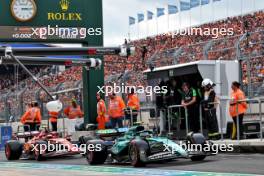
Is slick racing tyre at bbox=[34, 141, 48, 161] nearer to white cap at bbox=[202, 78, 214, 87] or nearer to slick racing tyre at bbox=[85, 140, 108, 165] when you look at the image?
slick racing tyre at bbox=[85, 140, 108, 165]

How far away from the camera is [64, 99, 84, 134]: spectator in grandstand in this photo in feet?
70.3

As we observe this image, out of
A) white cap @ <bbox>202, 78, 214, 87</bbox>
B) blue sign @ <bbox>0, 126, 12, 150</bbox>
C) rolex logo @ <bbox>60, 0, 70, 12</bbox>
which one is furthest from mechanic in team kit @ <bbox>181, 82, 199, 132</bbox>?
blue sign @ <bbox>0, 126, 12, 150</bbox>

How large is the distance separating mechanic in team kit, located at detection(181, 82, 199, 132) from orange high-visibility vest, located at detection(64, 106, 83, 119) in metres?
6.47

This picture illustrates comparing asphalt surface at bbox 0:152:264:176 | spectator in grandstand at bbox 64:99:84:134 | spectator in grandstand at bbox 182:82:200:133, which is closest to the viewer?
asphalt surface at bbox 0:152:264:176

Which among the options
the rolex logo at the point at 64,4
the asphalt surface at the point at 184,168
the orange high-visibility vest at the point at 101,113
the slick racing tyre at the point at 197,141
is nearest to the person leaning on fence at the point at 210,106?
the asphalt surface at the point at 184,168

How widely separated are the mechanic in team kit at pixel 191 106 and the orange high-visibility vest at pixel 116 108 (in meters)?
3.47

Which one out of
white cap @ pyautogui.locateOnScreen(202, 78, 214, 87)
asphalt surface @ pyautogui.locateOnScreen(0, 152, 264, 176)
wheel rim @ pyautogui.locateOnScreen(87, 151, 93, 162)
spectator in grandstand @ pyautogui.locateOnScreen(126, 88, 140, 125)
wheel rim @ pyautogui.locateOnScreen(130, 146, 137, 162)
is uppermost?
white cap @ pyautogui.locateOnScreen(202, 78, 214, 87)

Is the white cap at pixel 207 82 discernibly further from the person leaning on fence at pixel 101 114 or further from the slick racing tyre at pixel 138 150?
the person leaning on fence at pixel 101 114

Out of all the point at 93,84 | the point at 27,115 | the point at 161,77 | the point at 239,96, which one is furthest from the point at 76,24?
the point at 239,96

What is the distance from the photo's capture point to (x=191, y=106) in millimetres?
15820

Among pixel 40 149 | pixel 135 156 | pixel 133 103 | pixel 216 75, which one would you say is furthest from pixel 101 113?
pixel 135 156

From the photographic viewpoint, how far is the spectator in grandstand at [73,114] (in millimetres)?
21430

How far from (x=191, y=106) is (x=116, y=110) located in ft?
12.5

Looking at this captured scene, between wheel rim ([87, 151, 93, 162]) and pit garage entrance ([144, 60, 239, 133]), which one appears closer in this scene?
wheel rim ([87, 151, 93, 162])
